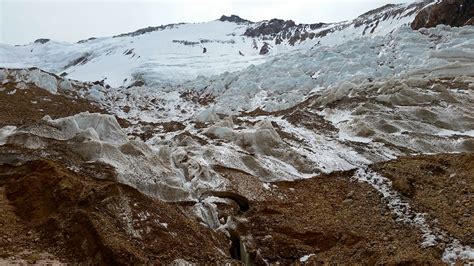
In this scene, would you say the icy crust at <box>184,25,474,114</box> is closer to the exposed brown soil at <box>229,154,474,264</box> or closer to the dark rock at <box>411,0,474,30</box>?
the dark rock at <box>411,0,474,30</box>

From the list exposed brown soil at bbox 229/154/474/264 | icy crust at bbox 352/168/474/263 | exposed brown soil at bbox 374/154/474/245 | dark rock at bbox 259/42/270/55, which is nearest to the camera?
icy crust at bbox 352/168/474/263

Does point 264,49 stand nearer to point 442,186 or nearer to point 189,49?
point 189,49

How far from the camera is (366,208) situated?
50.4ft

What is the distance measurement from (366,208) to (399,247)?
3.48m

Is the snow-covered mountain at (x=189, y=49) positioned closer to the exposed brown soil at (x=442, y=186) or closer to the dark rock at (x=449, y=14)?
the dark rock at (x=449, y=14)

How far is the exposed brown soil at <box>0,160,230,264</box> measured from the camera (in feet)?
35.3

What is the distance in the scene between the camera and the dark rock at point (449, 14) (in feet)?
184

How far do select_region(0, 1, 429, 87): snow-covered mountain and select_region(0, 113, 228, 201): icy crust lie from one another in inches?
1946

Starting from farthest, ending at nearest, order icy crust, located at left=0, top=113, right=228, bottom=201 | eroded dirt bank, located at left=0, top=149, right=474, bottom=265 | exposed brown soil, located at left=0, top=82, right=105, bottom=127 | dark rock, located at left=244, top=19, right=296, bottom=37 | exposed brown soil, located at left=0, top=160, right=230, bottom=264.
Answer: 1. dark rock, located at left=244, top=19, right=296, bottom=37
2. exposed brown soil, located at left=0, top=82, right=105, bottom=127
3. icy crust, located at left=0, top=113, right=228, bottom=201
4. eroded dirt bank, located at left=0, top=149, right=474, bottom=265
5. exposed brown soil, located at left=0, top=160, right=230, bottom=264

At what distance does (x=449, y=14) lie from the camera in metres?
58.2

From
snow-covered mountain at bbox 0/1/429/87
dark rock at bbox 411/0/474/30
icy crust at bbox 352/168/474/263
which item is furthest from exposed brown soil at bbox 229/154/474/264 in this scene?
snow-covered mountain at bbox 0/1/429/87

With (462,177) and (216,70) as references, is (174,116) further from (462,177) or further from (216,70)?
(216,70)

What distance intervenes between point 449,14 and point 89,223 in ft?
200

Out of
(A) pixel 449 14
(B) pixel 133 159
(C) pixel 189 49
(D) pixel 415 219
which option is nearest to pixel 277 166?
(B) pixel 133 159
